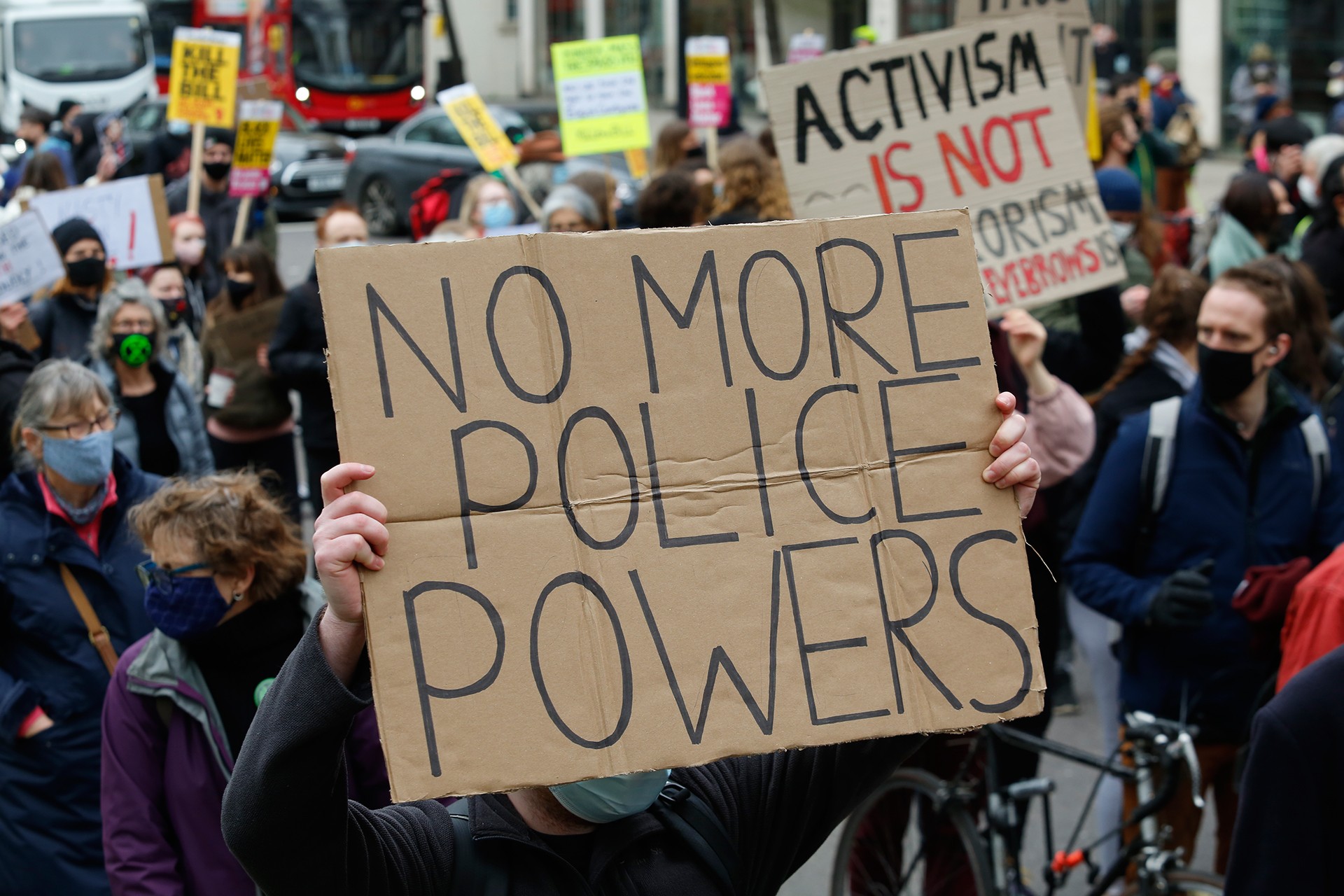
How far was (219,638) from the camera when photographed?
3080 mm

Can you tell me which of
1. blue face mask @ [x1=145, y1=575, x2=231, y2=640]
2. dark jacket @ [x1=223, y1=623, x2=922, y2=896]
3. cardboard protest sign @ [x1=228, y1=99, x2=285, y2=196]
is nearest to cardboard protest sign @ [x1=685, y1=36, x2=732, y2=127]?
cardboard protest sign @ [x1=228, y1=99, x2=285, y2=196]

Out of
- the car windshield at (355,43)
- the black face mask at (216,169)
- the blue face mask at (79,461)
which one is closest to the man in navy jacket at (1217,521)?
the blue face mask at (79,461)

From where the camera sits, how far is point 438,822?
213 centimetres

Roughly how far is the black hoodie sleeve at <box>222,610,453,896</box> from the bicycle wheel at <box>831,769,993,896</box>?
2.40m

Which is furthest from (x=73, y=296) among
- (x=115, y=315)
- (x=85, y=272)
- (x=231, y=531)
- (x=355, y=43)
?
(x=355, y=43)

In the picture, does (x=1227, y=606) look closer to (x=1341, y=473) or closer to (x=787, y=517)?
A: (x=1341, y=473)

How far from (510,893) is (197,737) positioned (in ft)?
3.98

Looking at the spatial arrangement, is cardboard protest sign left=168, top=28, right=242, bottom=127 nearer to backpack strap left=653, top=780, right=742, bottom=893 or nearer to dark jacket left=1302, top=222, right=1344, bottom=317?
dark jacket left=1302, top=222, right=1344, bottom=317

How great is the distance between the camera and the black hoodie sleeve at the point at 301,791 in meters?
1.88

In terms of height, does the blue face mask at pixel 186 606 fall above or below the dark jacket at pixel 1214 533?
above

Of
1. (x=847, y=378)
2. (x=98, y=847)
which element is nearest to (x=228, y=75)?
(x=98, y=847)

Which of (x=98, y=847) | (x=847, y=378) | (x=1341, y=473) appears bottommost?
(x=98, y=847)

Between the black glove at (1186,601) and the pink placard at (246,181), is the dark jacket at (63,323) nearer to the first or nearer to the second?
the pink placard at (246,181)

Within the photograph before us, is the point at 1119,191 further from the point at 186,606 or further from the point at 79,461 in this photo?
the point at 186,606
